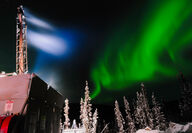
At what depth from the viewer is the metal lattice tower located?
28222mm

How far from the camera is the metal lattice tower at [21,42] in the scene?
2822cm

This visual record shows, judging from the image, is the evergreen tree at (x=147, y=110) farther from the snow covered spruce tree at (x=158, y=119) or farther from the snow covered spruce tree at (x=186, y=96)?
the snow covered spruce tree at (x=186, y=96)

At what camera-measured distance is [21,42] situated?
30047 mm

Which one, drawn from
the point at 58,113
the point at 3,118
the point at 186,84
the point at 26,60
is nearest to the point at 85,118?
the point at 26,60

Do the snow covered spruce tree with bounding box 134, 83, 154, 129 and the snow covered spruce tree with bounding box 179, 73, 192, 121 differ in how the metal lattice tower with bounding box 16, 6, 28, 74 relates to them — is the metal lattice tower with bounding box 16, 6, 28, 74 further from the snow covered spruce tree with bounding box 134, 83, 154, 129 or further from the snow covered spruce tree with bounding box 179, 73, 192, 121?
the snow covered spruce tree with bounding box 179, 73, 192, 121

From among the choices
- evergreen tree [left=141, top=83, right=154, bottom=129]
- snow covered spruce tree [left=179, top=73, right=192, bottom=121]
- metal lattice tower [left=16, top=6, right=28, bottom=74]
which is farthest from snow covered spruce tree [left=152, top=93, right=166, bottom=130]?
metal lattice tower [left=16, top=6, right=28, bottom=74]

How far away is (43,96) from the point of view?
15859 millimetres

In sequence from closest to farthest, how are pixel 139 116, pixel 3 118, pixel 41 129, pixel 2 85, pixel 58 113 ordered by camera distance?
pixel 3 118
pixel 2 85
pixel 41 129
pixel 58 113
pixel 139 116

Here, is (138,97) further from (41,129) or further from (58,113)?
(41,129)

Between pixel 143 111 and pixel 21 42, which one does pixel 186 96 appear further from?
pixel 21 42

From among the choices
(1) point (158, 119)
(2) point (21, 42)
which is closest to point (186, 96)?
(1) point (158, 119)

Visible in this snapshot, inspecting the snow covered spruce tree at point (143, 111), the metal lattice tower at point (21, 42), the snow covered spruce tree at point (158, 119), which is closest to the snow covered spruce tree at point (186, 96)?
the snow covered spruce tree at point (158, 119)

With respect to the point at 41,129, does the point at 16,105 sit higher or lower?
higher

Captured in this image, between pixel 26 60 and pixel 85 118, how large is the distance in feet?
92.4
